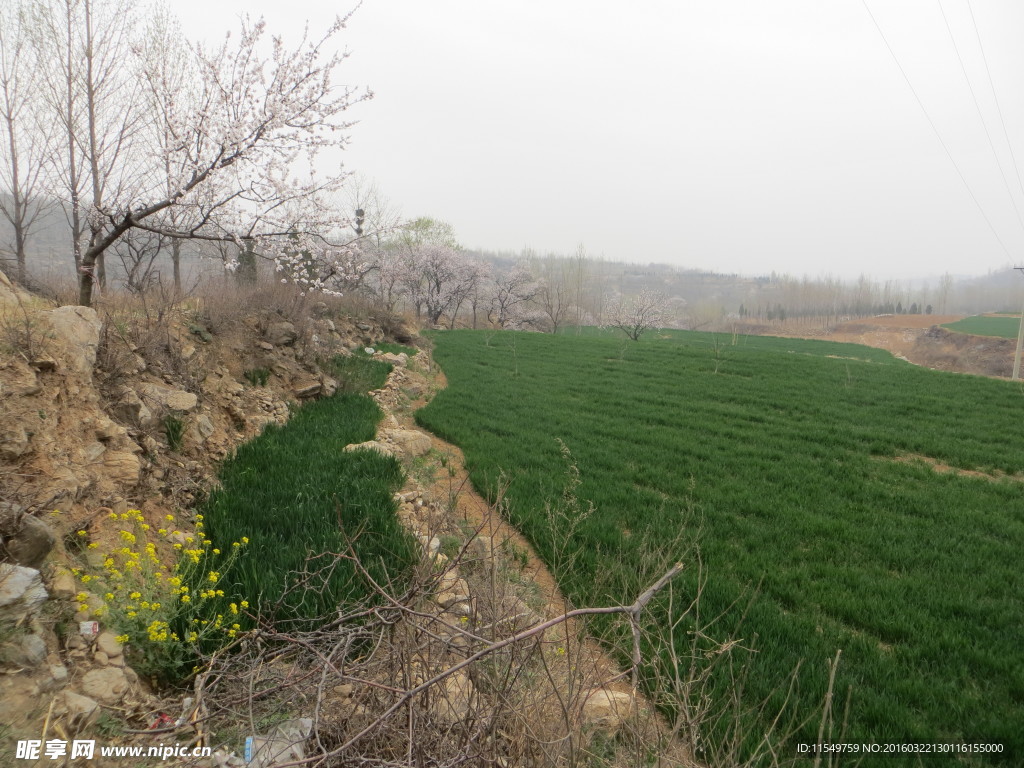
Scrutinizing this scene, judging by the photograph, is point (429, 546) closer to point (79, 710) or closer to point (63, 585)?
point (79, 710)

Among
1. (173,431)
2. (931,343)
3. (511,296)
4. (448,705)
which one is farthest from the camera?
(511,296)

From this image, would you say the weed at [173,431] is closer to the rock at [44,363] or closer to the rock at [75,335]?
the rock at [75,335]

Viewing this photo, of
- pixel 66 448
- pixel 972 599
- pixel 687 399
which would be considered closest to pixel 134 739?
pixel 66 448

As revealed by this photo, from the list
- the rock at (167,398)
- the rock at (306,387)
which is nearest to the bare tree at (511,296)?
the rock at (306,387)

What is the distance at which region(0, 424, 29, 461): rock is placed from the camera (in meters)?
2.92

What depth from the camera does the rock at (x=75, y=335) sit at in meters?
3.87

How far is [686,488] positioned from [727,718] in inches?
133

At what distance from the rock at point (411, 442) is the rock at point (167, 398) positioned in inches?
102

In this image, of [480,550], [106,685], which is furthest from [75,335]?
[480,550]

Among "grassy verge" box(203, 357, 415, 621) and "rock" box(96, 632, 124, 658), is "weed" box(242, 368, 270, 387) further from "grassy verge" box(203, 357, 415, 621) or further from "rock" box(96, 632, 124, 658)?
"rock" box(96, 632, 124, 658)

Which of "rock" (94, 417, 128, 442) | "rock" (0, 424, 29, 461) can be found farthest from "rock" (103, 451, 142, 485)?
"rock" (0, 424, 29, 461)

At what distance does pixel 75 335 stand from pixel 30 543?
233cm

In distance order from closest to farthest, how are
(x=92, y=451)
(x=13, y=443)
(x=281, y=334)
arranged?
(x=13, y=443) < (x=92, y=451) < (x=281, y=334)

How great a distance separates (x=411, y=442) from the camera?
7.06 meters
